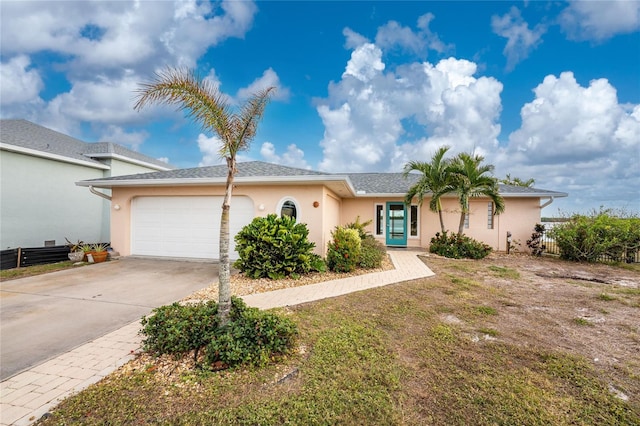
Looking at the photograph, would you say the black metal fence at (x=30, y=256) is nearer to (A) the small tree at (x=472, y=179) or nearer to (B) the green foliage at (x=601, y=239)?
(A) the small tree at (x=472, y=179)

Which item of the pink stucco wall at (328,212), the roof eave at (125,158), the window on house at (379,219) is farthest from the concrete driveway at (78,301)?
the window on house at (379,219)

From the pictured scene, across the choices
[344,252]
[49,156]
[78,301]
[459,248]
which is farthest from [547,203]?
[49,156]

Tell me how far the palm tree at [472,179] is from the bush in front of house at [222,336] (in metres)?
10.1

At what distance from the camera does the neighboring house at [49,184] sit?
33.7 ft

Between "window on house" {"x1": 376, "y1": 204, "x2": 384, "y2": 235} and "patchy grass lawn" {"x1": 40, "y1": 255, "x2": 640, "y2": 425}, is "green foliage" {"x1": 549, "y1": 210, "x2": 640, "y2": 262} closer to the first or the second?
"patchy grass lawn" {"x1": 40, "y1": 255, "x2": 640, "y2": 425}

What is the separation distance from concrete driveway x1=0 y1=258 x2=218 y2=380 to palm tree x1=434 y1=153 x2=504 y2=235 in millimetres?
9771

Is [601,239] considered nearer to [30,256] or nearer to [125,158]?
[30,256]

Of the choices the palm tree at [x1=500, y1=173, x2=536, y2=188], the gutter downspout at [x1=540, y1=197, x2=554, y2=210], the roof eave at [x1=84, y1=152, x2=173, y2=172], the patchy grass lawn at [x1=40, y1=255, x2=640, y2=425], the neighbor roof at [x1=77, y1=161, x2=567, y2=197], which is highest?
the palm tree at [x1=500, y1=173, x2=536, y2=188]

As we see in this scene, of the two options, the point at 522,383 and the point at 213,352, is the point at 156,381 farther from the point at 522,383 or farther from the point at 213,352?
the point at 522,383

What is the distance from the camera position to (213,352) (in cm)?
311

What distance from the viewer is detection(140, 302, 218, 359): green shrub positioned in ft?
10.7

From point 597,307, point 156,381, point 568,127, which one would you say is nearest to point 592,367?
point 597,307

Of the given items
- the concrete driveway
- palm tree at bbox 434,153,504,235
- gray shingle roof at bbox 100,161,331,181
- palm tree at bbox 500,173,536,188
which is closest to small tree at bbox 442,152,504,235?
palm tree at bbox 434,153,504,235

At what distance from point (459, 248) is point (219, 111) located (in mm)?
10997
